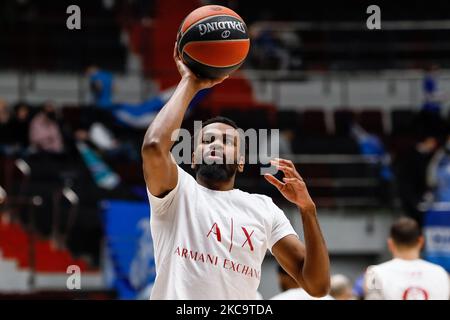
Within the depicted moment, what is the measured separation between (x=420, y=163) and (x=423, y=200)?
0.58 m

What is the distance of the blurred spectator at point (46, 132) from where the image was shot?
12.2 m

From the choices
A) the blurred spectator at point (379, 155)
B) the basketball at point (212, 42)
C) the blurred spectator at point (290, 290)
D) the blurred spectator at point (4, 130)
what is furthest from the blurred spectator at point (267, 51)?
the basketball at point (212, 42)

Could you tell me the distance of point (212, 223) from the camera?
11.8ft

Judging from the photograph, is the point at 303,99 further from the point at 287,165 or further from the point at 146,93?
the point at 287,165

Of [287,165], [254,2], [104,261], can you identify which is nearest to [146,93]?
[254,2]

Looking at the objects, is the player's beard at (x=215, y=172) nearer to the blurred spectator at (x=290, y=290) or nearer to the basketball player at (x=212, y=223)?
the basketball player at (x=212, y=223)

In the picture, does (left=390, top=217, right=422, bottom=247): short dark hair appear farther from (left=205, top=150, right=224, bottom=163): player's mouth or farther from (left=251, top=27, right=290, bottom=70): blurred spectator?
(left=251, top=27, right=290, bottom=70): blurred spectator

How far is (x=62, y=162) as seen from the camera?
39.1 feet

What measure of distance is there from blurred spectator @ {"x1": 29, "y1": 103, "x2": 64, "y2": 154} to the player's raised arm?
8.94 metres

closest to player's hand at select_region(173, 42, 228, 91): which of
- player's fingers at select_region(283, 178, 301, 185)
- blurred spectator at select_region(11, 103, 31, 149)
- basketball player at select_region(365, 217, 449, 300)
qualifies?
player's fingers at select_region(283, 178, 301, 185)

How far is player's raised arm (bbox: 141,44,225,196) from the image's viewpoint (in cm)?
329

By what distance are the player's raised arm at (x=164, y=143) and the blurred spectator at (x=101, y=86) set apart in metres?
10.1

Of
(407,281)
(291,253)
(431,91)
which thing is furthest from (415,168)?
(291,253)

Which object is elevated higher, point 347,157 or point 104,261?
point 347,157
